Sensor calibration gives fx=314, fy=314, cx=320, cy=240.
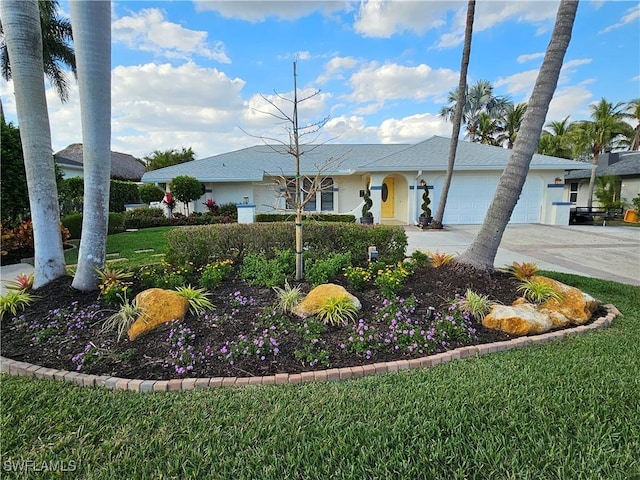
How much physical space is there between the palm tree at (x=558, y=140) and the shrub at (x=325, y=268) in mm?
26821

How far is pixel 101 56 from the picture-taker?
162 inches

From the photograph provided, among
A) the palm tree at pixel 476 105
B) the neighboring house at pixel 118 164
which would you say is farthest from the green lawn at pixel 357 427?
the palm tree at pixel 476 105

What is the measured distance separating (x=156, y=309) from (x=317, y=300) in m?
1.90

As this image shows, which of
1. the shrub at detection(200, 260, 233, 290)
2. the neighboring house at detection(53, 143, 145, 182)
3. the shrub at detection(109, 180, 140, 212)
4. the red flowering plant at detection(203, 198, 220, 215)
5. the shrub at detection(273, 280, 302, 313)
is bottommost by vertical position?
the shrub at detection(273, 280, 302, 313)

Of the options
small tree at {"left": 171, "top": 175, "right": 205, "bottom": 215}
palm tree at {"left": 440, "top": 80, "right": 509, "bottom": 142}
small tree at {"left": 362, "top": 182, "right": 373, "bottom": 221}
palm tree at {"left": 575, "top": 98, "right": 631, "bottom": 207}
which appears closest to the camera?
small tree at {"left": 362, "top": 182, "right": 373, "bottom": 221}

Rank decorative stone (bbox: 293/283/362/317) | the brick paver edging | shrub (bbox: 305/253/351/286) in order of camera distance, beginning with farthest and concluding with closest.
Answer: shrub (bbox: 305/253/351/286) < decorative stone (bbox: 293/283/362/317) < the brick paver edging

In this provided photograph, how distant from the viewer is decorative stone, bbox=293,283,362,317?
12.7ft

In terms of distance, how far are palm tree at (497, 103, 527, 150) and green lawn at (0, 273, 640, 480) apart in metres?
32.9

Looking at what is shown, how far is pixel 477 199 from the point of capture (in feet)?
54.1

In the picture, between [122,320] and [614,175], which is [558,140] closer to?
[614,175]

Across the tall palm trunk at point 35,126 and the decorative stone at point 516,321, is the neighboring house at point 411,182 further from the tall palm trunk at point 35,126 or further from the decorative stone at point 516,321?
the decorative stone at point 516,321

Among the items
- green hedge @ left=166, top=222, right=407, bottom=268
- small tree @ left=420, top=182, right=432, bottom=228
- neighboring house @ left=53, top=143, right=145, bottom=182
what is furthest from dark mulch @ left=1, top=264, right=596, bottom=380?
neighboring house @ left=53, top=143, right=145, bottom=182

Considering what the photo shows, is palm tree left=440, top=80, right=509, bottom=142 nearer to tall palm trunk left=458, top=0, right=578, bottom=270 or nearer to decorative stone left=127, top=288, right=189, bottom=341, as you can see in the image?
tall palm trunk left=458, top=0, right=578, bottom=270

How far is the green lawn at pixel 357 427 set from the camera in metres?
1.81
